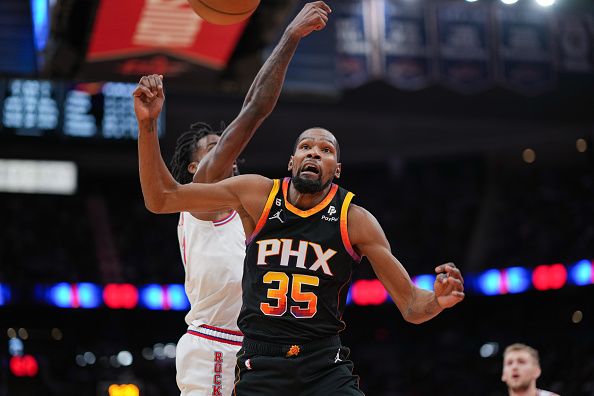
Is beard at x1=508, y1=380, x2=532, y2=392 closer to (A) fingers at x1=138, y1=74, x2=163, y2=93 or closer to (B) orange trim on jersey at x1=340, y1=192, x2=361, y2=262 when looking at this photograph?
(B) orange trim on jersey at x1=340, y1=192, x2=361, y2=262

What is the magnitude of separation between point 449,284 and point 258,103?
5.03 ft

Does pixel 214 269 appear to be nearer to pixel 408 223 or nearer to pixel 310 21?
pixel 310 21

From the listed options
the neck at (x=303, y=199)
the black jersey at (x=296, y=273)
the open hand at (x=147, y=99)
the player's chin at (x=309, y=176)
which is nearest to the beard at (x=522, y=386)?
the black jersey at (x=296, y=273)

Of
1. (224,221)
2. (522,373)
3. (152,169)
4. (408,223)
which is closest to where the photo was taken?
(152,169)

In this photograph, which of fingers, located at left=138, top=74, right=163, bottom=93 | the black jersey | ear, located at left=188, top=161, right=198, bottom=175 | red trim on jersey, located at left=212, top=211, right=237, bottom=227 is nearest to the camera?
fingers, located at left=138, top=74, right=163, bottom=93

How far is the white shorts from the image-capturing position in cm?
448

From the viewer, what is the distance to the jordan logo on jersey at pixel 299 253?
13.0 feet

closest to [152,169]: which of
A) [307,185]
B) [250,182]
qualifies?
[250,182]

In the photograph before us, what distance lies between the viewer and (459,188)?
25453 millimetres

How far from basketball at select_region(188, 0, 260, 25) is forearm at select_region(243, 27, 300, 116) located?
401 mm

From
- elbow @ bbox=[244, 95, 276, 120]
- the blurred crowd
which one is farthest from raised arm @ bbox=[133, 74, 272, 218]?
the blurred crowd

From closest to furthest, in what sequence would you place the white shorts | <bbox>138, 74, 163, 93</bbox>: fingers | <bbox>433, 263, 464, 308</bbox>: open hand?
<bbox>433, 263, 464, 308</bbox>: open hand
<bbox>138, 74, 163, 93</bbox>: fingers
the white shorts

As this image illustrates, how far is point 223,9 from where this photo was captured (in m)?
4.99

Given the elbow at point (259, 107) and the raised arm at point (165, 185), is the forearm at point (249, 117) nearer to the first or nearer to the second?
the elbow at point (259, 107)
